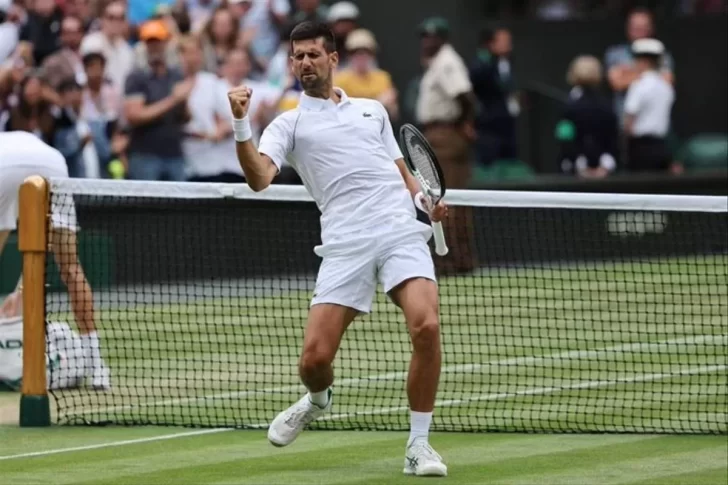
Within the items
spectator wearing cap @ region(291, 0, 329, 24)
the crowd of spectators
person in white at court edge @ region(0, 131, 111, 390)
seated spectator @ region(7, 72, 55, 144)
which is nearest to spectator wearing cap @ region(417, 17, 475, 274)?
the crowd of spectators

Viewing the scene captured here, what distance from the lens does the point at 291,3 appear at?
21047mm

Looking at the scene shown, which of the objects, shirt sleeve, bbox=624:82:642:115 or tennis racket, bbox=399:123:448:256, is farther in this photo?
shirt sleeve, bbox=624:82:642:115

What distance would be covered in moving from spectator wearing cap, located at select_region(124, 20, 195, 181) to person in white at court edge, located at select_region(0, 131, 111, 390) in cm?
527

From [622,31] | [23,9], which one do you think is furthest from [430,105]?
[622,31]

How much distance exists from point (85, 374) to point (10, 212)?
1.28 m

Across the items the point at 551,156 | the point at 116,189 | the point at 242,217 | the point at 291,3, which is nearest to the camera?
the point at 116,189

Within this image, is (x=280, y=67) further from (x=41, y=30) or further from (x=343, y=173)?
(x=343, y=173)

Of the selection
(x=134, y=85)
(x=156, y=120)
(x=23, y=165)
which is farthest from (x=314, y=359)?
(x=134, y=85)

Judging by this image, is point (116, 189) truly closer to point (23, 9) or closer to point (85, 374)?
point (85, 374)

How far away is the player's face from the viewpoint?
328 inches

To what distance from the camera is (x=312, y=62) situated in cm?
838

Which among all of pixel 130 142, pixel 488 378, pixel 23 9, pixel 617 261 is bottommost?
pixel 488 378

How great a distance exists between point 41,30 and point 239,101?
10.1 metres

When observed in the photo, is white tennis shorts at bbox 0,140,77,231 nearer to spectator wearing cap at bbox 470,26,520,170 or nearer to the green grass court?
the green grass court
